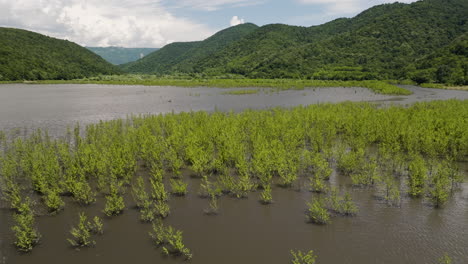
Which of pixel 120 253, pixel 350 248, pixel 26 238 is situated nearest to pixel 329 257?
pixel 350 248

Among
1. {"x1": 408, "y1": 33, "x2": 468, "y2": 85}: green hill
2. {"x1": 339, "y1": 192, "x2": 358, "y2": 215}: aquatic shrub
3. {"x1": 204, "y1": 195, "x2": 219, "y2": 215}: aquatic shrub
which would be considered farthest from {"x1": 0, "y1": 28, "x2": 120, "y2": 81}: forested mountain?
{"x1": 408, "y1": 33, "x2": 468, "y2": 85}: green hill

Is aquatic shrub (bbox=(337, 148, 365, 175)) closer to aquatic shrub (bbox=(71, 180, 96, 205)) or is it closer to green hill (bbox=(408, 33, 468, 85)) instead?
aquatic shrub (bbox=(71, 180, 96, 205))

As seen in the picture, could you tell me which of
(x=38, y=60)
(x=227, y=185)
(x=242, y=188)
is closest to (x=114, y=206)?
(x=227, y=185)

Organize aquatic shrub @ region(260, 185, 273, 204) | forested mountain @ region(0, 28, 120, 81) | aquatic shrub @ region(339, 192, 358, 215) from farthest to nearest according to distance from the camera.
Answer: forested mountain @ region(0, 28, 120, 81) < aquatic shrub @ region(260, 185, 273, 204) < aquatic shrub @ region(339, 192, 358, 215)

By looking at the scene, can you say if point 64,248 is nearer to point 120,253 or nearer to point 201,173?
point 120,253

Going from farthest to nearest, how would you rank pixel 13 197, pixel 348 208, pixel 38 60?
pixel 38 60 → pixel 13 197 → pixel 348 208

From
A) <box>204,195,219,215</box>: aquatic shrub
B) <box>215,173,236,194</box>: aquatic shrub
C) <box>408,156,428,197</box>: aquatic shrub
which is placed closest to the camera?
<box>204,195,219,215</box>: aquatic shrub

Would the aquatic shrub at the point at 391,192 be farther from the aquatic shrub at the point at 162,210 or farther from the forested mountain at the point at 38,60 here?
the forested mountain at the point at 38,60

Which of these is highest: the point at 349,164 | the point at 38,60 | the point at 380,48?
the point at 380,48

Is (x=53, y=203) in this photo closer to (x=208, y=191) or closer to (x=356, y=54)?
(x=208, y=191)
